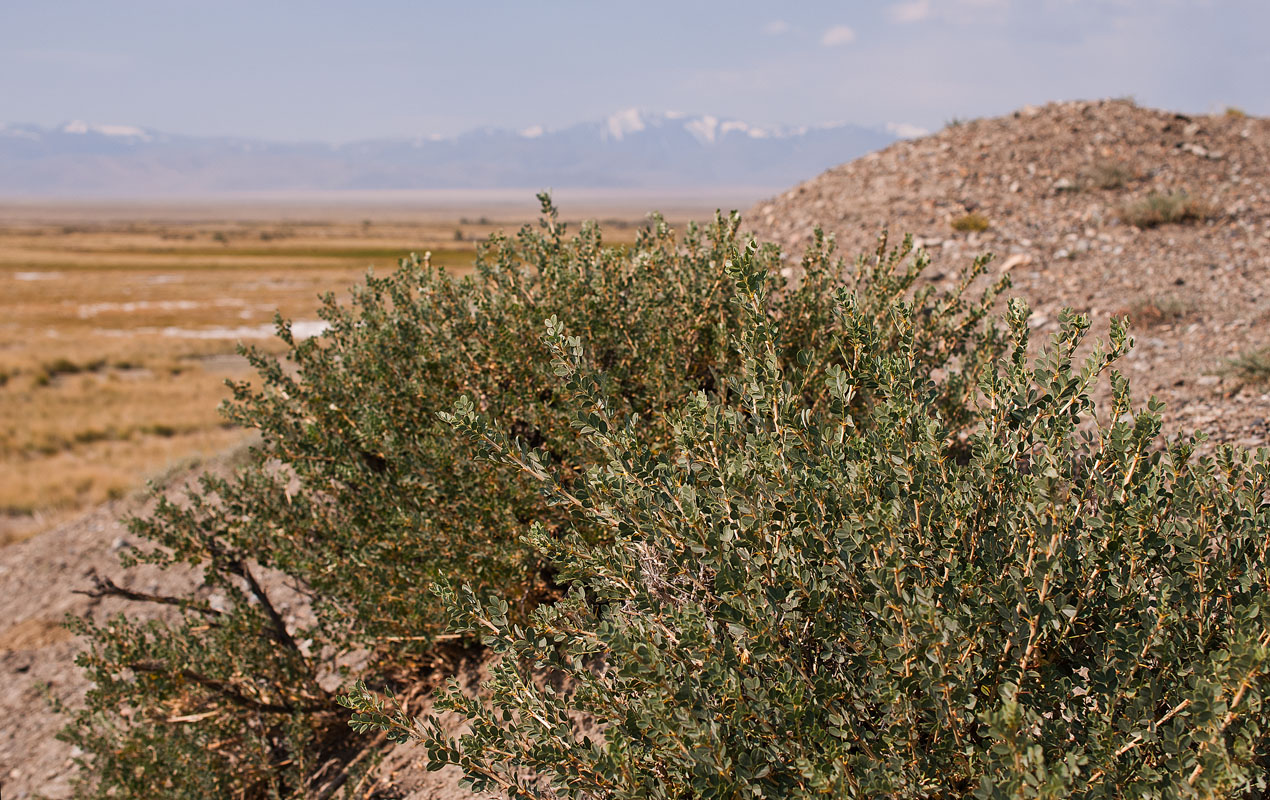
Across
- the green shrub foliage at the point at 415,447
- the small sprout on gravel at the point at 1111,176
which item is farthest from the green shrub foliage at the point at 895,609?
the small sprout on gravel at the point at 1111,176

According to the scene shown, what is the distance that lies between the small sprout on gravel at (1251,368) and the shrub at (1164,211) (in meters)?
4.17

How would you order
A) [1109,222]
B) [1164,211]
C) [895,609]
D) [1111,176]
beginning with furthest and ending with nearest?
[1111,176] → [1109,222] → [1164,211] → [895,609]

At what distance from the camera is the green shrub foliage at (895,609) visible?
1.63 metres

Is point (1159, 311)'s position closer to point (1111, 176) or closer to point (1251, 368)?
point (1251, 368)

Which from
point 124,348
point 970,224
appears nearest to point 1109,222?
point 970,224

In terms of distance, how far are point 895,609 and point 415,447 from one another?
2448 mm

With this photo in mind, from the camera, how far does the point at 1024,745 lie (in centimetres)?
142

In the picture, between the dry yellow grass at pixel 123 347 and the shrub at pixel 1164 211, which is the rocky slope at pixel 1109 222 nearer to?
the shrub at pixel 1164 211

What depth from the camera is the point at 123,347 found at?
106 feet

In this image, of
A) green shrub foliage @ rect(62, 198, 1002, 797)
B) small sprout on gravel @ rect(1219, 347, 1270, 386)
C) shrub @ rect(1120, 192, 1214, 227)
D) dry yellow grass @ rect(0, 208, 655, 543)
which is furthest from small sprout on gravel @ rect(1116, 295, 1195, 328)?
dry yellow grass @ rect(0, 208, 655, 543)

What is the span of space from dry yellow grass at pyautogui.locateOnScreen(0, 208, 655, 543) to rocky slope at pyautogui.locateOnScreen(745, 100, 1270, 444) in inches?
220

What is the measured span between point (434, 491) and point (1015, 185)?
30.0 feet

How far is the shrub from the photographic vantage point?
8391mm

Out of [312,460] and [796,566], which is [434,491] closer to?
[312,460]
